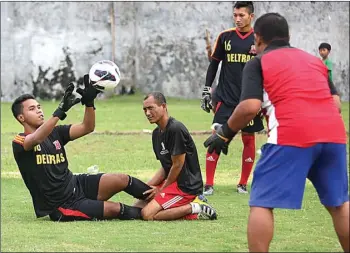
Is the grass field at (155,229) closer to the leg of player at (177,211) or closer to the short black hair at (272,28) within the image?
the leg of player at (177,211)

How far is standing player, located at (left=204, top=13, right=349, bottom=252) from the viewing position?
6.24m

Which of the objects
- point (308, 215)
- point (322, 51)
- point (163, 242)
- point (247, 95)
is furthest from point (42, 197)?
point (322, 51)

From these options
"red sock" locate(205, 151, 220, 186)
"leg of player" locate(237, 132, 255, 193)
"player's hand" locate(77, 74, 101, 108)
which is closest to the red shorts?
"player's hand" locate(77, 74, 101, 108)

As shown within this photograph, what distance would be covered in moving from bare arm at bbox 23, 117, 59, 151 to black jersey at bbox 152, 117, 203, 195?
129cm

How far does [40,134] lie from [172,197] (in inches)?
58.5

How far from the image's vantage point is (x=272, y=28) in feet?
21.5

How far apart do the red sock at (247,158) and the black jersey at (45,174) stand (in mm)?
3088

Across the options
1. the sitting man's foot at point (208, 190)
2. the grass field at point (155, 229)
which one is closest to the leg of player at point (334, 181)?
the grass field at point (155, 229)

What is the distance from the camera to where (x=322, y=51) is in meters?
19.1

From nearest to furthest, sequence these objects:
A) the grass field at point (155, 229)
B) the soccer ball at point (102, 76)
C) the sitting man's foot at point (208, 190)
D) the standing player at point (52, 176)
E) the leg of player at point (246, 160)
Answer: the grass field at point (155, 229) → the soccer ball at point (102, 76) → the standing player at point (52, 176) → the sitting man's foot at point (208, 190) → the leg of player at point (246, 160)

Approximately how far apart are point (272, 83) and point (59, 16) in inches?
874

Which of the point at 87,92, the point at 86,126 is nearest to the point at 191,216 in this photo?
the point at 86,126

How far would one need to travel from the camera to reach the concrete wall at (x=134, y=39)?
27.7 metres

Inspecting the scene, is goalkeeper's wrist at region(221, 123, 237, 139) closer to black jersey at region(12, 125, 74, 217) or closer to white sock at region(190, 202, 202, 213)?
white sock at region(190, 202, 202, 213)
